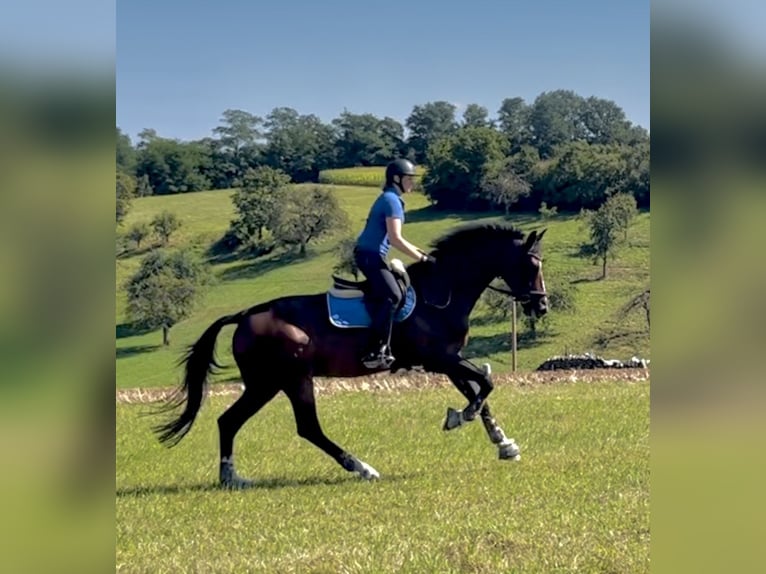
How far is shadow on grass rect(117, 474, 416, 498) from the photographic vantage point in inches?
274

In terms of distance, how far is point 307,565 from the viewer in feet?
15.4

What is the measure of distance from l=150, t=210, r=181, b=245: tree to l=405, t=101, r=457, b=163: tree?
543 inches

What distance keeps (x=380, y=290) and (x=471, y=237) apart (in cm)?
116

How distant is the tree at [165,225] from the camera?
1789 inches

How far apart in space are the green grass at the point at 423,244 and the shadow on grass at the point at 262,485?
17959mm

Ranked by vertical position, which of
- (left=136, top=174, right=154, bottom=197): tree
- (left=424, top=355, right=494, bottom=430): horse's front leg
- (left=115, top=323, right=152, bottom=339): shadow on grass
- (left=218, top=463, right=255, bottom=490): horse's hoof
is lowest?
(left=115, top=323, right=152, bottom=339): shadow on grass

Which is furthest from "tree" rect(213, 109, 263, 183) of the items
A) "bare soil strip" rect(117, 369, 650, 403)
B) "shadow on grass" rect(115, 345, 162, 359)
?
"bare soil strip" rect(117, 369, 650, 403)

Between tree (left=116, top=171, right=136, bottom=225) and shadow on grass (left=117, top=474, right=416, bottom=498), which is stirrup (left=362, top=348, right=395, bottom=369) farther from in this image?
tree (left=116, top=171, right=136, bottom=225)

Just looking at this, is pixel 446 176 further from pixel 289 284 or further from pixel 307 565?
pixel 307 565

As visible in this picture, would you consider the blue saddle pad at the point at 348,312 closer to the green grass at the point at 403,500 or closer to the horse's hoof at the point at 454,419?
the horse's hoof at the point at 454,419

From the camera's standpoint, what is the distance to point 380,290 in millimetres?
7125
